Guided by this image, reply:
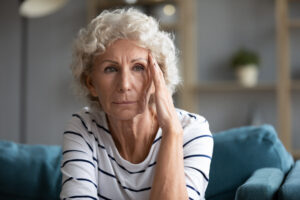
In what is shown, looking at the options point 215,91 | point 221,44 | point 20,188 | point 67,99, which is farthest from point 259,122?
point 20,188

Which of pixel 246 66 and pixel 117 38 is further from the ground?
pixel 117 38

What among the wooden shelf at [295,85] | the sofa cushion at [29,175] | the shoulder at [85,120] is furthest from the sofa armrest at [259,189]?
the wooden shelf at [295,85]

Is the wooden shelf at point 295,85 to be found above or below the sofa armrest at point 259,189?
above

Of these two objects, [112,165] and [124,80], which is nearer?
[124,80]

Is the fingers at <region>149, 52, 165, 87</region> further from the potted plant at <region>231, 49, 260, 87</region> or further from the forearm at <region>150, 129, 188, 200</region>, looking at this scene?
the potted plant at <region>231, 49, 260, 87</region>

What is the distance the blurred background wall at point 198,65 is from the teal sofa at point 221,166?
2.31m

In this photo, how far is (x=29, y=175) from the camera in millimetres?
2125

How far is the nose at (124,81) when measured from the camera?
1.67m

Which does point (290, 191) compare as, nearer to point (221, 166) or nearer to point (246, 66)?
point (221, 166)

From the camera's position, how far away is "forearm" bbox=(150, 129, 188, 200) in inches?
62.4

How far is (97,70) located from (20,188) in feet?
2.25

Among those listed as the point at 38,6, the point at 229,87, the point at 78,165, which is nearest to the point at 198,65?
the point at 229,87

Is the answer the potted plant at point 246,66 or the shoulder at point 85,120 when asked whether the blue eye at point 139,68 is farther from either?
the potted plant at point 246,66

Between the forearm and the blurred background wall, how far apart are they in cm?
277
